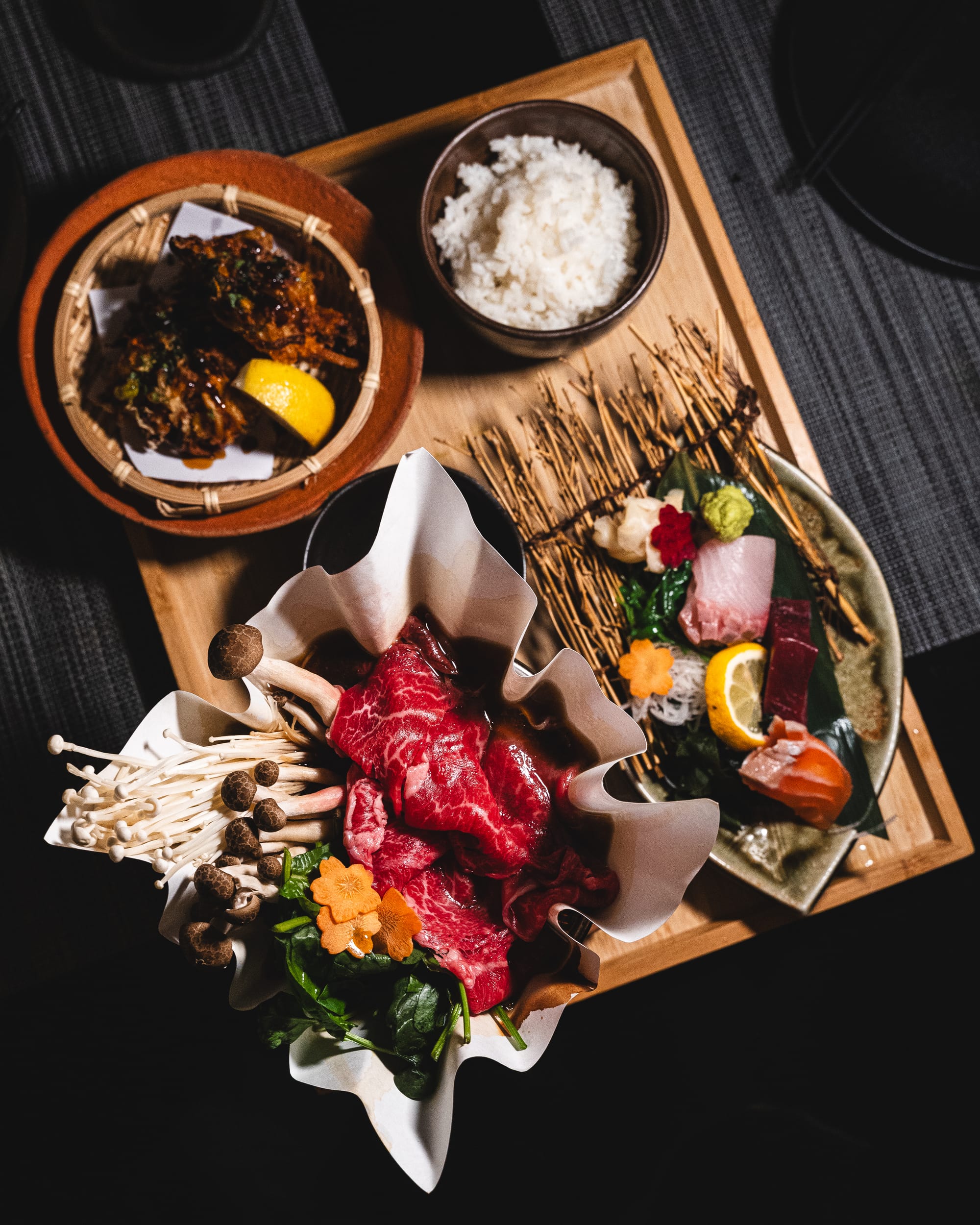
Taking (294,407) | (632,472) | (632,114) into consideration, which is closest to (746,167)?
(632,114)

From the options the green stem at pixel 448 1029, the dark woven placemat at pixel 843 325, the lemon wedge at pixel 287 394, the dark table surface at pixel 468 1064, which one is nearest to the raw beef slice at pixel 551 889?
the green stem at pixel 448 1029

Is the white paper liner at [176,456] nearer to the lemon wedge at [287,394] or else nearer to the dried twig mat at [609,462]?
the lemon wedge at [287,394]

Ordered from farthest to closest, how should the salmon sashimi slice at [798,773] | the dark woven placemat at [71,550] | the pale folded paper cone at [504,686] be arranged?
the dark woven placemat at [71,550] → the salmon sashimi slice at [798,773] → the pale folded paper cone at [504,686]

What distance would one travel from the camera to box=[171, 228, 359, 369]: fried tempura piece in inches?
56.9

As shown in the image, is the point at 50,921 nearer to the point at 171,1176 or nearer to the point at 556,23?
the point at 171,1176

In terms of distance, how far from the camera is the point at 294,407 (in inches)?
57.7

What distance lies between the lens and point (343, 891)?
1069 millimetres

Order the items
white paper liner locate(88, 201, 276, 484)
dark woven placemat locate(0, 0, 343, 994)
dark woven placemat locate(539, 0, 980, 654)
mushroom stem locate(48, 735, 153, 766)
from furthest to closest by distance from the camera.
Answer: dark woven placemat locate(539, 0, 980, 654) < dark woven placemat locate(0, 0, 343, 994) < white paper liner locate(88, 201, 276, 484) < mushroom stem locate(48, 735, 153, 766)

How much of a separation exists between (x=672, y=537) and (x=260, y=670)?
760 mm

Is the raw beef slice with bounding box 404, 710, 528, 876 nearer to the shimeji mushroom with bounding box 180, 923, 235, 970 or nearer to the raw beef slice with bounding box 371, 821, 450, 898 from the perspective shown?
the raw beef slice with bounding box 371, 821, 450, 898

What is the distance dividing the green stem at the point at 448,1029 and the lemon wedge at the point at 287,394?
3.16 feet

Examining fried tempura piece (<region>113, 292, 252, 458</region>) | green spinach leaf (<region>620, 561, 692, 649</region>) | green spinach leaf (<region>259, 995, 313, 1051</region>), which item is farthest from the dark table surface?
green spinach leaf (<region>259, 995, 313, 1051</region>)

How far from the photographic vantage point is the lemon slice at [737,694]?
1468mm

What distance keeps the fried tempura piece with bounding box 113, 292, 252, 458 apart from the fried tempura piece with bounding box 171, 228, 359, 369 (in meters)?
0.07
